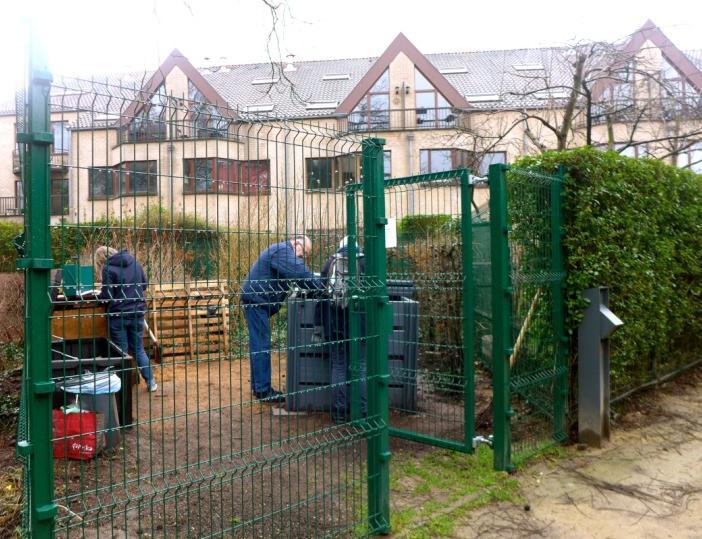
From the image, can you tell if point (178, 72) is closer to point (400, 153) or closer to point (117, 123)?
point (400, 153)

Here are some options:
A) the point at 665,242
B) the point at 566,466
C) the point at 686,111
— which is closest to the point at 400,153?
the point at 686,111

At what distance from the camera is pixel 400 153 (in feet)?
90.0

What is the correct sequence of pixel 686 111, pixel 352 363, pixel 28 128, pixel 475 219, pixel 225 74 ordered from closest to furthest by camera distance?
pixel 28 128 → pixel 352 363 → pixel 475 219 → pixel 686 111 → pixel 225 74

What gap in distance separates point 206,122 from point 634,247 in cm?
433

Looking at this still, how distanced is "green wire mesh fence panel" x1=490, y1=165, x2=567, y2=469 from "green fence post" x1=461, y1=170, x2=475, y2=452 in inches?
7.2

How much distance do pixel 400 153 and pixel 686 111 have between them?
55.9 feet

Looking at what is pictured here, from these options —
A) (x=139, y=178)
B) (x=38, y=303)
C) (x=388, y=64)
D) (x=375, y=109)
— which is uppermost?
(x=388, y=64)

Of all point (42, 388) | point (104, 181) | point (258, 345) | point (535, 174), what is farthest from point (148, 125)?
point (535, 174)

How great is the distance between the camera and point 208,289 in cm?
330

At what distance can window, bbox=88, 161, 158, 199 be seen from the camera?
7.80ft

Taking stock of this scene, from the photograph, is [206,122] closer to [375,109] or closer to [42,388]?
[42,388]

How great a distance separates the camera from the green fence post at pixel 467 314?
4.55m

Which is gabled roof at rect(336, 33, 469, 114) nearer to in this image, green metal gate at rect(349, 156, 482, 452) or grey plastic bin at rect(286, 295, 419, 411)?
green metal gate at rect(349, 156, 482, 452)

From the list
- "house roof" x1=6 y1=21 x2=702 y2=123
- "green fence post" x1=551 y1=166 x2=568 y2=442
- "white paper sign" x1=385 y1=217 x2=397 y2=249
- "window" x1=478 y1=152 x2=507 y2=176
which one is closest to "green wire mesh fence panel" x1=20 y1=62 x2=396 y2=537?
"white paper sign" x1=385 y1=217 x2=397 y2=249
